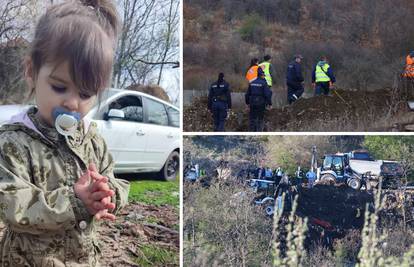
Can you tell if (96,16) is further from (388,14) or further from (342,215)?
(388,14)

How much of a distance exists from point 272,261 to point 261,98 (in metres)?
1.74

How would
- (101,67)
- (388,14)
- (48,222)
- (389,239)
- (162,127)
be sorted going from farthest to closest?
(388,14)
(162,127)
(389,239)
(101,67)
(48,222)

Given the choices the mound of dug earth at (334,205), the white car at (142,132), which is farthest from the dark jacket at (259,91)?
the mound of dug earth at (334,205)

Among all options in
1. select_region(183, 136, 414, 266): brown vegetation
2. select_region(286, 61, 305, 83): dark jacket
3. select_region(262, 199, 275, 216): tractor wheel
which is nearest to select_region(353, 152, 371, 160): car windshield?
select_region(183, 136, 414, 266): brown vegetation

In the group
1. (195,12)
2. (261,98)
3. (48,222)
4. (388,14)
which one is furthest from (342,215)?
(388,14)

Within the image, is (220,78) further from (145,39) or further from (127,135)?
(127,135)

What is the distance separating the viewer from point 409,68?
5309 millimetres

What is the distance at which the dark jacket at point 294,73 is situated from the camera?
18.3 feet

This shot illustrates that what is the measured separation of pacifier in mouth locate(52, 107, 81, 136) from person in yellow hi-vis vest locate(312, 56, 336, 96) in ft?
13.3

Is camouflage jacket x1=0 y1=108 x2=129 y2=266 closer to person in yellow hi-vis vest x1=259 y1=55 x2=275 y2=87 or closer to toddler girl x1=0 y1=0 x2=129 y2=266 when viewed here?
toddler girl x1=0 y1=0 x2=129 y2=266

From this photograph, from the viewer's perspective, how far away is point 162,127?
4.89 m

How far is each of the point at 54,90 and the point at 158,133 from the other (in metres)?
3.18

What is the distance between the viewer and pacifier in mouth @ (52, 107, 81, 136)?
5.35ft

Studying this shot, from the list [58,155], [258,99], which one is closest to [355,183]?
[258,99]
